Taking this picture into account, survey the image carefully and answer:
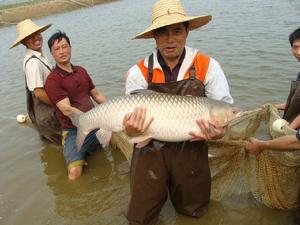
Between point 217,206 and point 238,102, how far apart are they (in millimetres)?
3311

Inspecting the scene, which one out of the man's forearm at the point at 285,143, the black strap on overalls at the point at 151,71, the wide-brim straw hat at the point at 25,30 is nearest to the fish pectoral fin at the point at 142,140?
the black strap on overalls at the point at 151,71

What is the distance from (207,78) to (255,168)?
1236 millimetres

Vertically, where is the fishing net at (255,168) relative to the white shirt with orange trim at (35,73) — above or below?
below

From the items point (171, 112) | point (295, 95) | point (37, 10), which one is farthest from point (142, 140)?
point (37, 10)

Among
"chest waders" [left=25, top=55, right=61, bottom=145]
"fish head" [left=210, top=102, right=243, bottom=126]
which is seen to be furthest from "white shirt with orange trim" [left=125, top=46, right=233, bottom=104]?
"chest waders" [left=25, top=55, right=61, bottom=145]

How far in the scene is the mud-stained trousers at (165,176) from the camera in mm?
3363

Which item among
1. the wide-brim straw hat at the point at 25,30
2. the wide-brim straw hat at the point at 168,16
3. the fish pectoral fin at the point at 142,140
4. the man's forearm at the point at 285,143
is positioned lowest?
the man's forearm at the point at 285,143

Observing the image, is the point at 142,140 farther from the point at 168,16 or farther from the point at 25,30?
the point at 25,30

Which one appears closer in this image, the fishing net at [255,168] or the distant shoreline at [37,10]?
the fishing net at [255,168]

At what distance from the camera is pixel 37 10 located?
3114 centimetres

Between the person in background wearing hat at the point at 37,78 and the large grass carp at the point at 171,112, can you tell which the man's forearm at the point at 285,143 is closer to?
the large grass carp at the point at 171,112

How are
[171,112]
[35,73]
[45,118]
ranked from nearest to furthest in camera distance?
[171,112] < [35,73] < [45,118]

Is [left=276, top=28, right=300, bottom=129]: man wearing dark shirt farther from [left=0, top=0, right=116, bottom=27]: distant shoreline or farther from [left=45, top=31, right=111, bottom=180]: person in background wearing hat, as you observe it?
[left=0, top=0, right=116, bottom=27]: distant shoreline

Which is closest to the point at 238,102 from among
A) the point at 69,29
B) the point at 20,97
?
the point at 20,97
